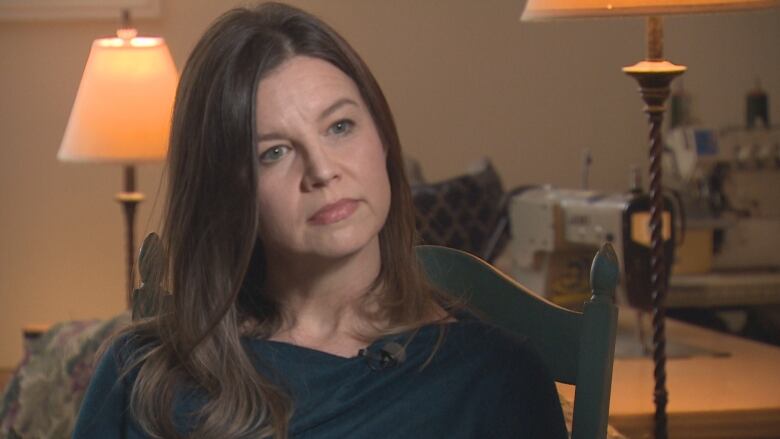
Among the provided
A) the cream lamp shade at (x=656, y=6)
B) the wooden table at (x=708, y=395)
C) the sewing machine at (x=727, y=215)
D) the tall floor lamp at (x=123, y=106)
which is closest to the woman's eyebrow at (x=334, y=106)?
the cream lamp shade at (x=656, y=6)

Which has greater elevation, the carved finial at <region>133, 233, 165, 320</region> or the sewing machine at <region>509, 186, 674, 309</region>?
the carved finial at <region>133, 233, 165, 320</region>

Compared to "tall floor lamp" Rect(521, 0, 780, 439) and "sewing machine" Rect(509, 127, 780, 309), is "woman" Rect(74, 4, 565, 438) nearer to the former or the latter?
"tall floor lamp" Rect(521, 0, 780, 439)

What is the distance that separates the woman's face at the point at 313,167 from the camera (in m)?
1.30

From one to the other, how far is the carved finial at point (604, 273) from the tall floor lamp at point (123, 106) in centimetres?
182

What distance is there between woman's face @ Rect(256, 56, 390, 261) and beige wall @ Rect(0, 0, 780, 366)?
10.9 ft

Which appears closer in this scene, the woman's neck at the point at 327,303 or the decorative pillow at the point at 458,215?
the woman's neck at the point at 327,303

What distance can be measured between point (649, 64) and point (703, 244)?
5.26 feet

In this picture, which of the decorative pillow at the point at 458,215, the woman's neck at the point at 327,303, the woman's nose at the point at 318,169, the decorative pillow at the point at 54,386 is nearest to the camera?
the woman's nose at the point at 318,169

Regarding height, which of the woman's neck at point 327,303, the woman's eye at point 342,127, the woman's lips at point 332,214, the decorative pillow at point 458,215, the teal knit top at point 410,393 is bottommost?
the decorative pillow at point 458,215

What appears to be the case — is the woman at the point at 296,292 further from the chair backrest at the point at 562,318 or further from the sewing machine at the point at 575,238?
the sewing machine at the point at 575,238

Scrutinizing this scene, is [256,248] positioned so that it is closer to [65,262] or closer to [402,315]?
[402,315]

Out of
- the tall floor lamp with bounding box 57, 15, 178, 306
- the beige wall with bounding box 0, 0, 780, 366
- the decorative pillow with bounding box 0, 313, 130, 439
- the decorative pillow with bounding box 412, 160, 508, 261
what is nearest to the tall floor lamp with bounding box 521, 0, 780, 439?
the decorative pillow with bounding box 0, 313, 130, 439

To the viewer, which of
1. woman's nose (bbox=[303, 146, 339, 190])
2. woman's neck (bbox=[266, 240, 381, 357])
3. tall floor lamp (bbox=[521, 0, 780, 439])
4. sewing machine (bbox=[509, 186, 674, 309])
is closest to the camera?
woman's nose (bbox=[303, 146, 339, 190])

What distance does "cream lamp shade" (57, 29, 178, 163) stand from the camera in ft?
9.97
